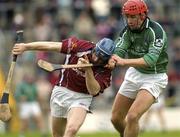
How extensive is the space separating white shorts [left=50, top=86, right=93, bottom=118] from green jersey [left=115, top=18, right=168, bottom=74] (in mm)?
1168

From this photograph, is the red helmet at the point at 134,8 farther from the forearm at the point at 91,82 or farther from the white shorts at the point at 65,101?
the white shorts at the point at 65,101

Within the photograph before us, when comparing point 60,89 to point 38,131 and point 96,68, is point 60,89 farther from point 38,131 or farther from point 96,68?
point 38,131

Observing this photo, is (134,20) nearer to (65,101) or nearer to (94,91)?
(94,91)

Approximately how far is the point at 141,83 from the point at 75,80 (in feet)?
4.41

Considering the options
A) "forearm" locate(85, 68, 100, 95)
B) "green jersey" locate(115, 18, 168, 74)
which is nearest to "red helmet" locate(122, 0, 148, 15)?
"green jersey" locate(115, 18, 168, 74)

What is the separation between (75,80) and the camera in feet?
44.2

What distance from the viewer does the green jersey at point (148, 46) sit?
44.9ft

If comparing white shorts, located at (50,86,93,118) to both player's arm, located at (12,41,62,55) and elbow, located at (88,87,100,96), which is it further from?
player's arm, located at (12,41,62,55)

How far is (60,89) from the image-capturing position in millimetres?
13617

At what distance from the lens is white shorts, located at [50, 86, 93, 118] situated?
13.4 metres

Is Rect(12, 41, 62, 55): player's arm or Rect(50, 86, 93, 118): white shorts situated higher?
Rect(12, 41, 62, 55): player's arm

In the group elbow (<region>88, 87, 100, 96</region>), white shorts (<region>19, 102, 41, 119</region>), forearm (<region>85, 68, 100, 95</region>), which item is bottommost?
white shorts (<region>19, 102, 41, 119</region>)

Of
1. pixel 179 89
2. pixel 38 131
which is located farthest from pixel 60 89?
pixel 179 89

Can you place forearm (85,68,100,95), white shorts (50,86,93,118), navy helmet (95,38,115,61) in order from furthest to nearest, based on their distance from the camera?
white shorts (50,86,93,118) → navy helmet (95,38,115,61) → forearm (85,68,100,95)
